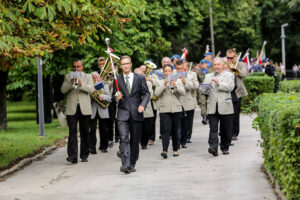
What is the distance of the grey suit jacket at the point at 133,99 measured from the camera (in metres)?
10.4

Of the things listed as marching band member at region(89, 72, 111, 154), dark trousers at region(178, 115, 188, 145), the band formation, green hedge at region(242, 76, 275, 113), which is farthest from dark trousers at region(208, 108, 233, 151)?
green hedge at region(242, 76, 275, 113)

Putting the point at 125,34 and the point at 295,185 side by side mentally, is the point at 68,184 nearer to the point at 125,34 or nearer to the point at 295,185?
the point at 295,185

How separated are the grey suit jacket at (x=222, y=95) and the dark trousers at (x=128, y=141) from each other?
2169 mm

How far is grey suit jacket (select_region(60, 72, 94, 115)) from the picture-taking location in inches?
464

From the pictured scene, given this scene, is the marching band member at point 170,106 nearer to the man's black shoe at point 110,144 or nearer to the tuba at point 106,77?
the tuba at point 106,77

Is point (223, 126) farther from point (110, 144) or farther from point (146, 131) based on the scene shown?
point (110, 144)

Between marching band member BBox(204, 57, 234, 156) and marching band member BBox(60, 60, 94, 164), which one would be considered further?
marching band member BBox(204, 57, 234, 156)

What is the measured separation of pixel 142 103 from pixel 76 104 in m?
1.98

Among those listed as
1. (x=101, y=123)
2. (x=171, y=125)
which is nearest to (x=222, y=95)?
(x=171, y=125)

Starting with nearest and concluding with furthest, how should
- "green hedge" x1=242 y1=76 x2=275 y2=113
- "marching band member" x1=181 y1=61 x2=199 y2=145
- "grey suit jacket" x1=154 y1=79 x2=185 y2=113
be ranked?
1. "grey suit jacket" x1=154 y1=79 x2=185 y2=113
2. "marching band member" x1=181 y1=61 x2=199 y2=145
3. "green hedge" x1=242 y1=76 x2=275 y2=113

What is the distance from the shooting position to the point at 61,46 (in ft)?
35.8

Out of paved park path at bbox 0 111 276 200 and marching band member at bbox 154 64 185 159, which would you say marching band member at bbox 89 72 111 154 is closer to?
paved park path at bbox 0 111 276 200

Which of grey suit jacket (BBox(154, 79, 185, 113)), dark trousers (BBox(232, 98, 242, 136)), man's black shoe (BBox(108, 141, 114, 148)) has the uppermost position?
grey suit jacket (BBox(154, 79, 185, 113))

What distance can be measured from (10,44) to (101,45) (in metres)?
8.31
